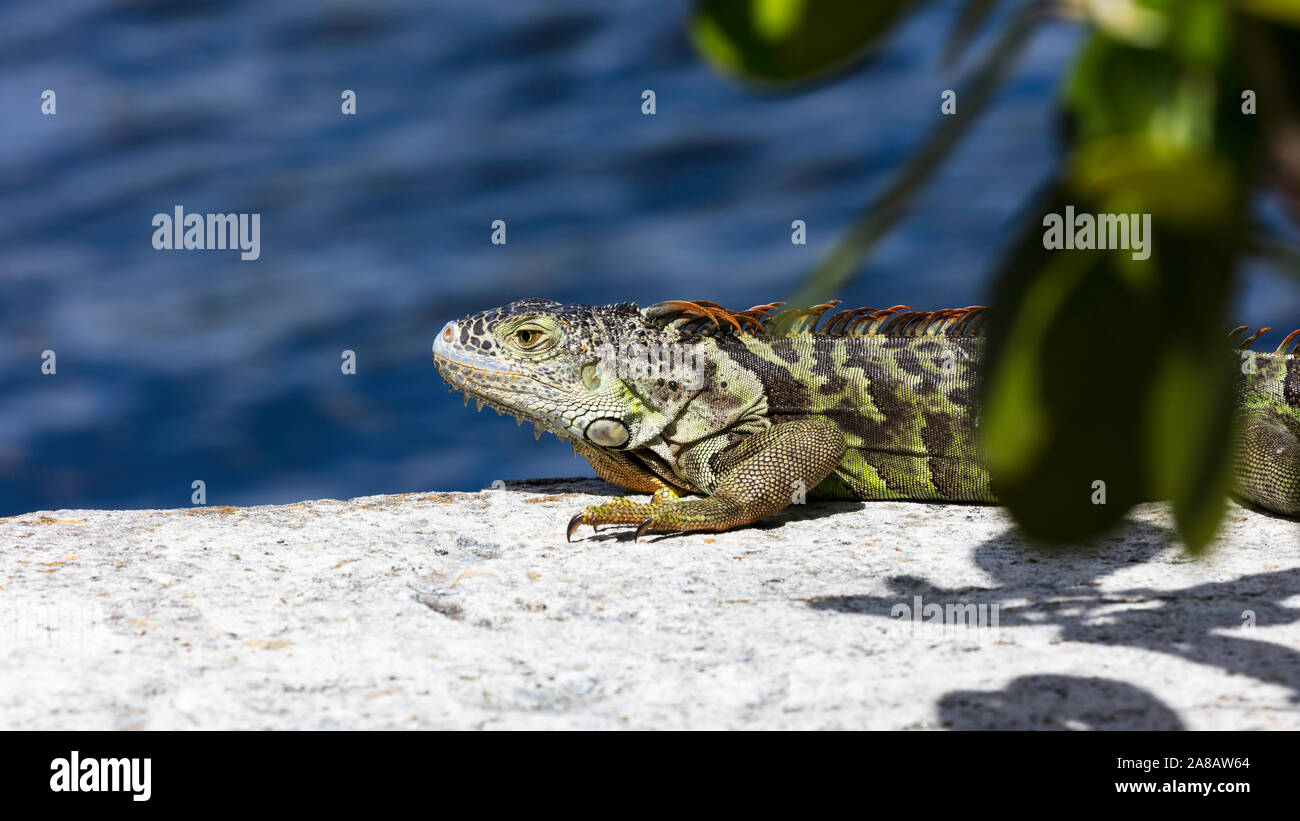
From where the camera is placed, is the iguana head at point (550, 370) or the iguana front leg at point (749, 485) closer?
the iguana front leg at point (749, 485)

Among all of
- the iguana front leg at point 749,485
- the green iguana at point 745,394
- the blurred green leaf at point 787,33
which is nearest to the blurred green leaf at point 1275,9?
the blurred green leaf at point 787,33

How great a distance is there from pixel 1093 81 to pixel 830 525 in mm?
4327

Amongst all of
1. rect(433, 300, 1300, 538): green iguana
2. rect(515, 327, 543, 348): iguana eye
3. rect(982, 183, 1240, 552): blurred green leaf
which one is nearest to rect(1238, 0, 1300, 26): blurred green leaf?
rect(982, 183, 1240, 552): blurred green leaf

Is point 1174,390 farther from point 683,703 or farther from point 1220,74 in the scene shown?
point 683,703

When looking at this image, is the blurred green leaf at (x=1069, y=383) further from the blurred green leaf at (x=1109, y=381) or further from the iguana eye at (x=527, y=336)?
the iguana eye at (x=527, y=336)

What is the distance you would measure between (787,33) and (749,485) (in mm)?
4181

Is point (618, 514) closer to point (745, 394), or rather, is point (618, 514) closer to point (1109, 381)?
point (745, 394)

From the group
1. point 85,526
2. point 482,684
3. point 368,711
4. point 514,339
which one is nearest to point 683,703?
point 482,684

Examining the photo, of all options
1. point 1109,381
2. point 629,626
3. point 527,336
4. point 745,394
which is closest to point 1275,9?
point 1109,381

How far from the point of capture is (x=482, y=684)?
10.8ft

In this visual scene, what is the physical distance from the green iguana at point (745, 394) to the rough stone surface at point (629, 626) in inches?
15.9

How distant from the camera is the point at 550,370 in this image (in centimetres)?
575

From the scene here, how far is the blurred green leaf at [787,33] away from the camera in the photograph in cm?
114

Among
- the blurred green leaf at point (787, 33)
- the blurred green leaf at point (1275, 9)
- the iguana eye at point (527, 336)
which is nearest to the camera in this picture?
the blurred green leaf at point (1275, 9)
